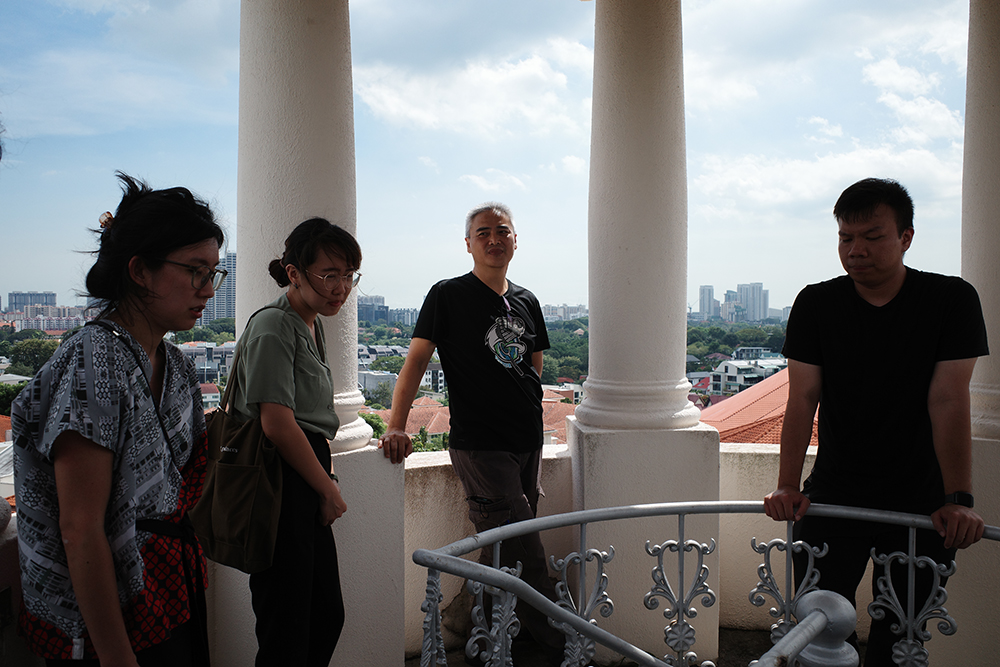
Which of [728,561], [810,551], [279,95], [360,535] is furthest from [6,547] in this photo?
[728,561]

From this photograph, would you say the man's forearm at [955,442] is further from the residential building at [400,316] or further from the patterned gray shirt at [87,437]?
the residential building at [400,316]

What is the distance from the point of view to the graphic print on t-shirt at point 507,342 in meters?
5.66

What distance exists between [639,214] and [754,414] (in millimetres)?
5506

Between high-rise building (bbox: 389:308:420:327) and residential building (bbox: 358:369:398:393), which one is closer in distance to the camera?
residential building (bbox: 358:369:398:393)

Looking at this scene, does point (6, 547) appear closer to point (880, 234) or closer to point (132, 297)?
point (132, 297)

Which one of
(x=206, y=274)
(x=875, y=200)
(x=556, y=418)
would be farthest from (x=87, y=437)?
(x=556, y=418)

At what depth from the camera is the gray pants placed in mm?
5555

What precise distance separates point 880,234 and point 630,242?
8.81 feet

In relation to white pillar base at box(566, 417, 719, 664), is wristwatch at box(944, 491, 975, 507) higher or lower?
higher

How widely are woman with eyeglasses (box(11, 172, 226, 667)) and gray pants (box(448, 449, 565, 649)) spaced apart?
2.78 m

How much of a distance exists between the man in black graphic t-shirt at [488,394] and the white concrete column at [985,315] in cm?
353

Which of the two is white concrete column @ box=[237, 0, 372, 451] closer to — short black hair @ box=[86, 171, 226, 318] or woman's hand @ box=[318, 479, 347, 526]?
woman's hand @ box=[318, 479, 347, 526]

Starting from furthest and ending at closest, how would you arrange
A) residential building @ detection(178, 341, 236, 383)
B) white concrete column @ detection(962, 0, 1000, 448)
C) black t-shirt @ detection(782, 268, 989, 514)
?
white concrete column @ detection(962, 0, 1000, 448), black t-shirt @ detection(782, 268, 989, 514), residential building @ detection(178, 341, 236, 383)

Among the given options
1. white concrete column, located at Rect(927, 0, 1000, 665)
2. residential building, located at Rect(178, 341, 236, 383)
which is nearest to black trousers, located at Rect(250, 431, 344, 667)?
residential building, located at Rect(178, 341, 236, 383)
